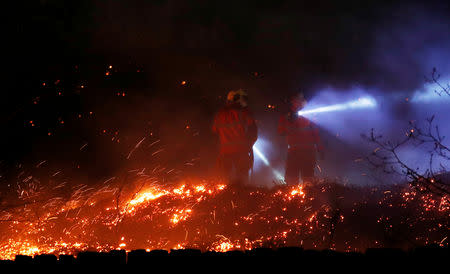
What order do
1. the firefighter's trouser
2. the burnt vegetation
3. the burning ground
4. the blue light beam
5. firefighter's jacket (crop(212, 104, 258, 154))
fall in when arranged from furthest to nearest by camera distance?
the blue light beam → the firefighter's trouser → firefighter's jacket (crop(212, 104, 258, 154)) → the burning ground → the burnt vegetation

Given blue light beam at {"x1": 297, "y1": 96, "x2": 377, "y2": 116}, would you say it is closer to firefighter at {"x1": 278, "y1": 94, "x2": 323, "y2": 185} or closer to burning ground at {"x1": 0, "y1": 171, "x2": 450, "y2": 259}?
firefighter at {"x1": 278, "y1": 94, "x2": 323, "y2": 185}

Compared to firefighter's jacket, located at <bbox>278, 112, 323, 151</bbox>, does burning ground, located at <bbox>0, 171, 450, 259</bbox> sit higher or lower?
lower

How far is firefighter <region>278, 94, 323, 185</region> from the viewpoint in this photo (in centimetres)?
850

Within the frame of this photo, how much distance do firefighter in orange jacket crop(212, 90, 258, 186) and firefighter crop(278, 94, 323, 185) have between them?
A: 2.46 feet

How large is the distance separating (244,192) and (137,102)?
16.4ft

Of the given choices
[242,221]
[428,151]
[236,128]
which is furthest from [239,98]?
[428,151]

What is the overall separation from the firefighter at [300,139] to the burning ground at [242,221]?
1.92m

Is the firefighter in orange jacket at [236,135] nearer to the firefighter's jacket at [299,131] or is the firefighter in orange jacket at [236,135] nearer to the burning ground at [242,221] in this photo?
the firefighter's jacket at [299,131]

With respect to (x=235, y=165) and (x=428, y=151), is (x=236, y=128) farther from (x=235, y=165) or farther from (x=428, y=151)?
(x=428, y=151)

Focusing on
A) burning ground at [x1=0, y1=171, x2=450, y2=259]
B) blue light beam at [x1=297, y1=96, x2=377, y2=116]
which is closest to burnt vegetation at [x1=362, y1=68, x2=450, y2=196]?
burning ground at [x1=0, y1=171, x2=450, y2=259]

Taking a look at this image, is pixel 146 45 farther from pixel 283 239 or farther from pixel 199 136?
pixel 283 239

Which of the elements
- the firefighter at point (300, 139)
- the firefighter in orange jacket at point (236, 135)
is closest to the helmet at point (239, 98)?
the firefighter in orange jacket at point (236, 135)

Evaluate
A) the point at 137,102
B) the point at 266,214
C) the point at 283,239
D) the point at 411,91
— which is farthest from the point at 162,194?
the point at 411,91

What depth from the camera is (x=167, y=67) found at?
10.5 m
